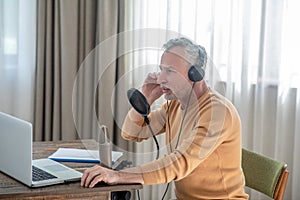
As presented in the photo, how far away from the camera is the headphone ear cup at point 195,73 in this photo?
5.88 ft

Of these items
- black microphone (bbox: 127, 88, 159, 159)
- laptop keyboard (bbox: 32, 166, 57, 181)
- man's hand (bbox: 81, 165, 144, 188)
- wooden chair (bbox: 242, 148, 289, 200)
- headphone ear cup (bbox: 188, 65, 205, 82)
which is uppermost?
headphone ear cup (bbox: 188, 65, 205, 82)

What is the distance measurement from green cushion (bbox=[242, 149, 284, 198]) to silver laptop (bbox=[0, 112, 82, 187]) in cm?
79

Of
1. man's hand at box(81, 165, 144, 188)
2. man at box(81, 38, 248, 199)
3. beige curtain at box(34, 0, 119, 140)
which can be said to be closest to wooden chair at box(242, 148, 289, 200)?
man at box(81, 38, 248, 199)

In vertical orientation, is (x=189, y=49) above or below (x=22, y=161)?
above

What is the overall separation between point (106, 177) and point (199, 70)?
1.67 feet

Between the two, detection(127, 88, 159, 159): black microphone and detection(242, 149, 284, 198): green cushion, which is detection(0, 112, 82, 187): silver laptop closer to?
detection(127, 88, 159, 159): black microphone

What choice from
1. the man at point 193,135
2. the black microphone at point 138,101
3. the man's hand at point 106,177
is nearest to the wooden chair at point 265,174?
the man at point 193,135

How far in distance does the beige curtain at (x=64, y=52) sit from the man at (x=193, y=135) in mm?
1331

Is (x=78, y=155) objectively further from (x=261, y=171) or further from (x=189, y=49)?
(x=261, y=171)

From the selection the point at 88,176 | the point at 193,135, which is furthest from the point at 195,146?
the point at 88,176

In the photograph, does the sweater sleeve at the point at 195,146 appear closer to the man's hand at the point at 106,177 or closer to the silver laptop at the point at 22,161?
the man's hand at the point at 106,177

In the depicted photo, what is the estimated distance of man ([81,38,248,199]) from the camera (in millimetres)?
1721

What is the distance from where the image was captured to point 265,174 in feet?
6.75

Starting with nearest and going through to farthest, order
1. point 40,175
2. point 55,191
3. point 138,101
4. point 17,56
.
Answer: point 55,191 → point 40,175 → point 138,101 → point 17,56
